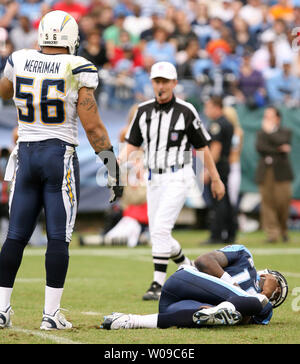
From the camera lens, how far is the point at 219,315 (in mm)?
5219

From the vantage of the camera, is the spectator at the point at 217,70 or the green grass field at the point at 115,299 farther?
the spectator at the point at 217,70

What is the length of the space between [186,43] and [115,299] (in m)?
11.3

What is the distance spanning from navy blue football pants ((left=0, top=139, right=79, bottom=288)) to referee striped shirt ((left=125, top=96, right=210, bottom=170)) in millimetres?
2335

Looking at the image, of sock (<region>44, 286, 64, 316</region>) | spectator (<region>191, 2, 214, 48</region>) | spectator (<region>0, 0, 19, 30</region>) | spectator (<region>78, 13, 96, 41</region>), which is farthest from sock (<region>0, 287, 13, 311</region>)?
spectator (<region>191, 2, 214, 48</region>)

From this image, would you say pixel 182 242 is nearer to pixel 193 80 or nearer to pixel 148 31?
pixel 193 80

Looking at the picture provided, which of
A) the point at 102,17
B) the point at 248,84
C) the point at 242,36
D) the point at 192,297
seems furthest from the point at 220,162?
the point at 192,297

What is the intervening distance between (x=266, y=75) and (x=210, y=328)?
12088 millimetres

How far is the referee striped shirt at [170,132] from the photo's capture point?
7.69 meters

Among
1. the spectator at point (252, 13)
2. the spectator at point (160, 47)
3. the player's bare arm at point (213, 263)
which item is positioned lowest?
the player's bare arm at point (213, 263)

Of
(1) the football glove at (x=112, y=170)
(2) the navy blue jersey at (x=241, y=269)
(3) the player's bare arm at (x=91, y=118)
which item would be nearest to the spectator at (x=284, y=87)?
(2) the navy blue jersey at (x=241, y=269)

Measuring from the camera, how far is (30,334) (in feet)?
16.8

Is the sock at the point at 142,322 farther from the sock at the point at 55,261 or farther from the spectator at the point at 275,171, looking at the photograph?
the spectator at the point at 275,171

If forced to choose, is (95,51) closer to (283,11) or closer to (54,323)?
(283,11)

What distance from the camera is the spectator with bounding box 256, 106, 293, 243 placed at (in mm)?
13516
